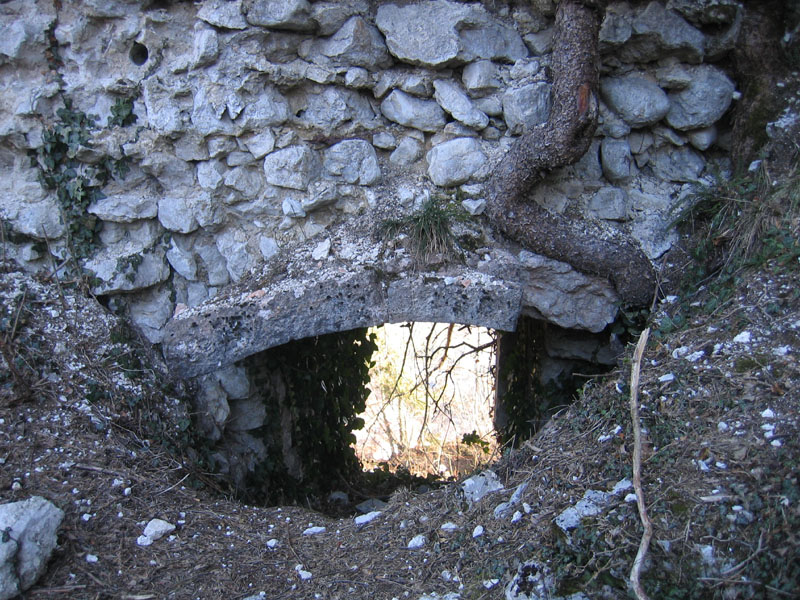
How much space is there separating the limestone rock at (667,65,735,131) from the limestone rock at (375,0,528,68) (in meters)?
0.87

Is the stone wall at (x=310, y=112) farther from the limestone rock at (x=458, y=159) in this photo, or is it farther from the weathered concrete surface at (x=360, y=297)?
the weathered concrete surface at (x=360, y=297)

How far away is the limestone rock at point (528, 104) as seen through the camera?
3.15 m

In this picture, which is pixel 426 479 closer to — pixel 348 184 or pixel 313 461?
pixel 313 461

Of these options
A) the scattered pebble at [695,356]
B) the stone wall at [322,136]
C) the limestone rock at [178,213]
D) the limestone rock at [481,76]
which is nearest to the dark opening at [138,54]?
the stone wall at [322,136]

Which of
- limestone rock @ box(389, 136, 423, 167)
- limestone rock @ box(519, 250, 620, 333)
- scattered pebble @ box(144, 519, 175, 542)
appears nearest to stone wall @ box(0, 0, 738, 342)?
limestone rock @ box(389, 136, 423, 167)

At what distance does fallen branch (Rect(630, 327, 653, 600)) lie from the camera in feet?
6.41

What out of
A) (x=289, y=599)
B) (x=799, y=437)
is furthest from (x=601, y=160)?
(x=289, y=599)

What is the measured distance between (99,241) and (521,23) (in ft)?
7.78


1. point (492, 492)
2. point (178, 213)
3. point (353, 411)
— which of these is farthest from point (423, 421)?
point (178, 213)

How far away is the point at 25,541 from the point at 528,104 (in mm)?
2737

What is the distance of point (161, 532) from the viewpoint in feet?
8.46

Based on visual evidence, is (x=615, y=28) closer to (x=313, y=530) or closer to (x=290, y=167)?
(x=290, y=167)

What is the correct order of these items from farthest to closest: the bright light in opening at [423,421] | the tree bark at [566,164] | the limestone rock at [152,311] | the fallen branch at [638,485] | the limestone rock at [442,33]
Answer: the bright light in opening at [423,421]
the limestone rock at [152,311]
the limestone rock at [442,33]
the tree bark at [566,164]
the fallen branch at [638,485]

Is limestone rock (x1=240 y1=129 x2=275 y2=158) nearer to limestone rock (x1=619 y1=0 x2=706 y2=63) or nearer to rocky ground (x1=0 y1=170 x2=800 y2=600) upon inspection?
rocky ground (x1=0 y1=170 x2=800 y2=600)
